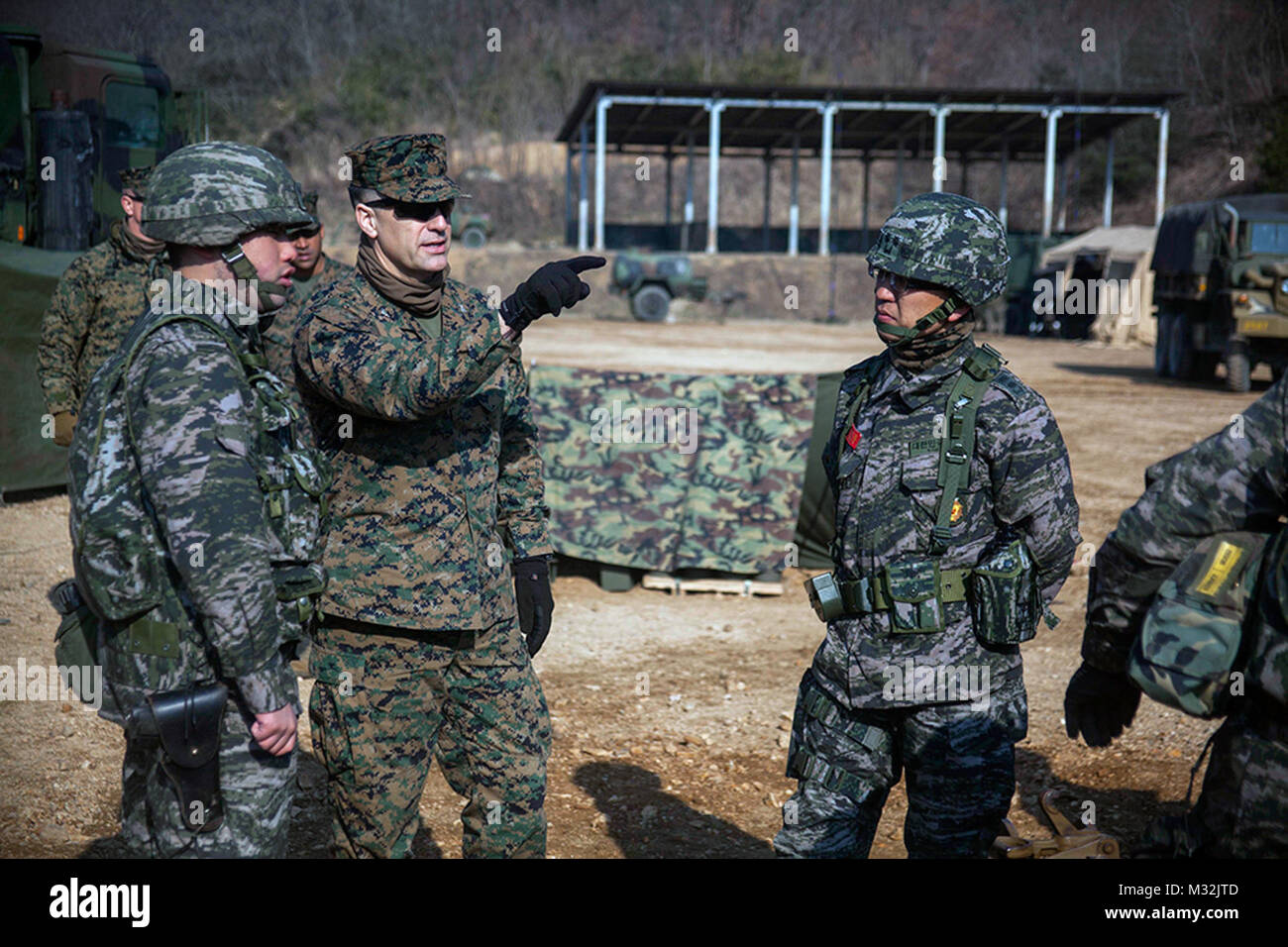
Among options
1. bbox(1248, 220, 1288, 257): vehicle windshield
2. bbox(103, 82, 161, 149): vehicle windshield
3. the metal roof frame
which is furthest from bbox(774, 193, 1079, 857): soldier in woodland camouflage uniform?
the metal roof frame

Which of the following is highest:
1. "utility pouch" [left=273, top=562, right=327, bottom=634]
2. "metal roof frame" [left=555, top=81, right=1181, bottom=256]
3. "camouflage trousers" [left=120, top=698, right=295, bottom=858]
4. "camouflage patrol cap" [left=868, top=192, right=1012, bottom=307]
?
"metal roof frame" [left=555, top=81, right=1181, bottom=256]

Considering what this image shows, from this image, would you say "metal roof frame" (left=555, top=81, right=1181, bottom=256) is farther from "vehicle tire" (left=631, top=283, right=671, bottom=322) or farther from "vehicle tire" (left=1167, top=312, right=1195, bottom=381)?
"vehicle tire" (left=1167, top=312, right=1195, bottom=381)

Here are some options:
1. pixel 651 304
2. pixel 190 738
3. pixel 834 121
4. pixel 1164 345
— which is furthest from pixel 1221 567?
pixel 834 121

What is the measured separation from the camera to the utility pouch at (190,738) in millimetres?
2199

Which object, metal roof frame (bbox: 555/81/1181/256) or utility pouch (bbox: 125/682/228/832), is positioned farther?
metal roof frame (bbox: 555/81/1181/256)

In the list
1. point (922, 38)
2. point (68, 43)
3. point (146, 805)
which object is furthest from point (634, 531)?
point (922, 38)

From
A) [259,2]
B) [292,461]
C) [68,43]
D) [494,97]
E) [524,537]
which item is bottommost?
[524,537]

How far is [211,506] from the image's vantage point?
86.6 inches

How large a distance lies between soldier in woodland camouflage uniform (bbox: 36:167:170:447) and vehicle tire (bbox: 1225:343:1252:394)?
559 inches

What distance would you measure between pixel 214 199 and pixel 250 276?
166 millimetres

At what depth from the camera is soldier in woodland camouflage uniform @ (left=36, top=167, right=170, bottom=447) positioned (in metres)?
5.88

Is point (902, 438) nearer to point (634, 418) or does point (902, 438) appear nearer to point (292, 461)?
point (292, 461)

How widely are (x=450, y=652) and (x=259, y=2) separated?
61771 mm

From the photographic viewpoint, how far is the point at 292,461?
8.15 feet
